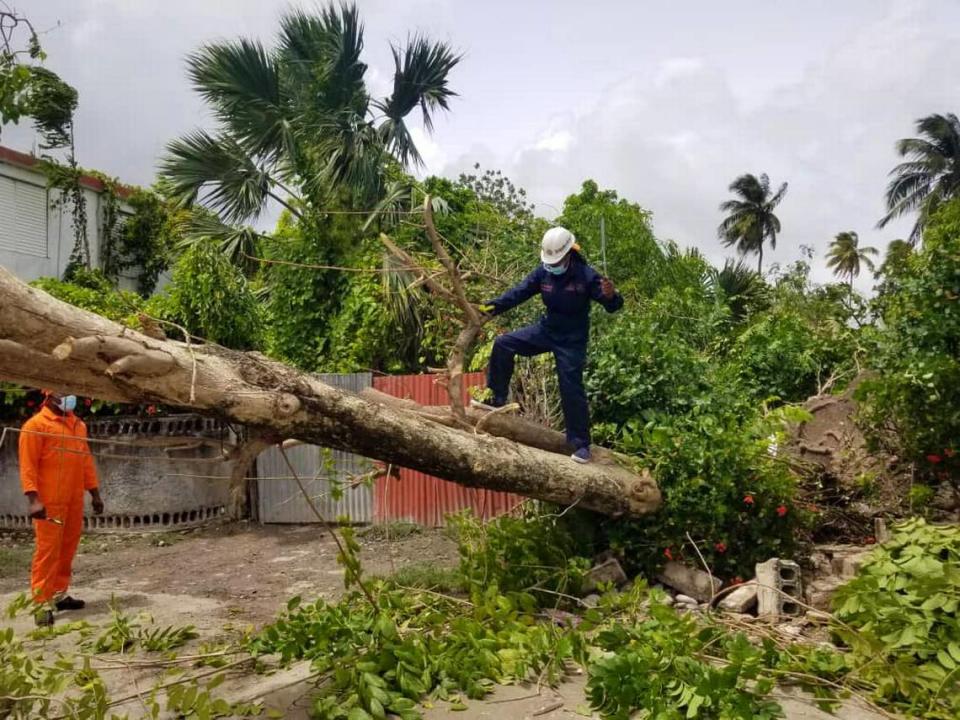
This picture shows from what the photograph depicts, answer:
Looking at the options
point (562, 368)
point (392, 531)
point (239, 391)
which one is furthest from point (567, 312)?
point (392, 531)

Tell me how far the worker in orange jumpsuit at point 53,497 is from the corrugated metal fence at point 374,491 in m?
2.61

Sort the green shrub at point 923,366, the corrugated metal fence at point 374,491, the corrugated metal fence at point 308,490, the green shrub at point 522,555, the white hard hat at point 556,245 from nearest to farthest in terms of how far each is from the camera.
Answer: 1. the green shrub at point 522,555
2. the white hard hat at point 556,245
3. the green shrub at point 923,366
4. the corrugated metal fence at point 374,491
5. the corrugated metal fence at point 308,490

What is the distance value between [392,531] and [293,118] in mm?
7422

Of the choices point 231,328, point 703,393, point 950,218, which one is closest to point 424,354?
point 231,328

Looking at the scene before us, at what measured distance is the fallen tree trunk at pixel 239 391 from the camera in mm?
3645

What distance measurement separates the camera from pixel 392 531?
8625mm

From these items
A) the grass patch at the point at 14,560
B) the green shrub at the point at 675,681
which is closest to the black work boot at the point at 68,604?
the grass patch at the point at 14,560

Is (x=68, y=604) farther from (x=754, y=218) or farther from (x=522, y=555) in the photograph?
(x=754, y=218)

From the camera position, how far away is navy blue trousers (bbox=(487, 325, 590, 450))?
18.6 feet

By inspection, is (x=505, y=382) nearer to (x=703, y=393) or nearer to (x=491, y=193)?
(x=703, y=393)

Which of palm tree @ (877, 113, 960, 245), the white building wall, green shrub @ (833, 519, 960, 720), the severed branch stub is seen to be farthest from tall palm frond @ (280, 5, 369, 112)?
palm tree @ (877, 113, 960, 245)

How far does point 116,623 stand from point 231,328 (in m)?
5.76

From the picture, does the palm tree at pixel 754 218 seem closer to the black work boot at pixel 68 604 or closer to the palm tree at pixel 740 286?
the palm tree at pixel 740 286

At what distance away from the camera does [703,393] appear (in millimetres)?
6547
